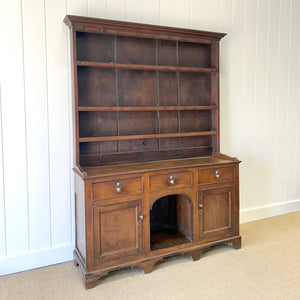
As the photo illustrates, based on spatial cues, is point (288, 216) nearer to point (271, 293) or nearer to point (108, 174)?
point (271, 293)

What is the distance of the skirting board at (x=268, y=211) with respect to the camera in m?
3.58

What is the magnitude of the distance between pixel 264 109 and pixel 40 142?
2.49 m

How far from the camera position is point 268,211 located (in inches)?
147

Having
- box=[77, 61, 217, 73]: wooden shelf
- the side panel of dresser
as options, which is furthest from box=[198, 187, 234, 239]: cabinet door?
box=[77, 61, 217, 73]: wooden shelf

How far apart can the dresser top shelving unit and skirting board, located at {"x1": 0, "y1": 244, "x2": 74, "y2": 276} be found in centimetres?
80

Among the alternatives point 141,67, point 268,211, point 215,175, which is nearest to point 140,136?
point 141,67

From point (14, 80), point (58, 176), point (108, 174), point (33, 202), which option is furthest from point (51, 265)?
point (14, 80)

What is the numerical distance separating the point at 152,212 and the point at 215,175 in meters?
0.70

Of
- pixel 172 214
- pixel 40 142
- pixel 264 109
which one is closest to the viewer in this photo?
pixel 40 142

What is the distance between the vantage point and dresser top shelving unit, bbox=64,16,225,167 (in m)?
2.59

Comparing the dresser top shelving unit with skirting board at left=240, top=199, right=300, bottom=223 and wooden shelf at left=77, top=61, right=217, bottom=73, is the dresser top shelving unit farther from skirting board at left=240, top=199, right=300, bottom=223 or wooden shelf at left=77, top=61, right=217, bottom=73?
skirting board at left=240, top=199, right=300, bottom=223

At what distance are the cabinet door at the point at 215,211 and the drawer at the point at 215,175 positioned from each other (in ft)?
0.29

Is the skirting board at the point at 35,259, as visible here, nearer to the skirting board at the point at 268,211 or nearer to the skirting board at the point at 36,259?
the skirting board at the point at 36,259

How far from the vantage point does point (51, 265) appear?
8.64 ft
